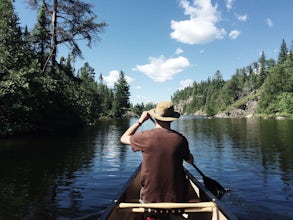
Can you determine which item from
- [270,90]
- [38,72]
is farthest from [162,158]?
[270,90]

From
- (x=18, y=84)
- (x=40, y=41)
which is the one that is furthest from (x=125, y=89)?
(x=18, y=84)

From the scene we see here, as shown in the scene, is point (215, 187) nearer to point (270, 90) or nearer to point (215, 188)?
point (215, 188)

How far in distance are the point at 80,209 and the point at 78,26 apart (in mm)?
28283

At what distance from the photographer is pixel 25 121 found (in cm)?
3269

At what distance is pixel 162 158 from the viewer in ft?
17.7

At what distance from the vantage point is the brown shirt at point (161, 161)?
536 centimetres

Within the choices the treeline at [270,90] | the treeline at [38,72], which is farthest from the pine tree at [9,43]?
the treeline at [270,90]

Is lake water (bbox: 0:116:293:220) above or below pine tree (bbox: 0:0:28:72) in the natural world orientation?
below

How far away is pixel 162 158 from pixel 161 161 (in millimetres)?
54

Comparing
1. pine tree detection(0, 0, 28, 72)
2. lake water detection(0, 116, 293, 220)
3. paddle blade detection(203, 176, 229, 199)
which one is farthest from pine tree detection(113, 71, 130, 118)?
paddle blade detection(203, 176, 229, 199)

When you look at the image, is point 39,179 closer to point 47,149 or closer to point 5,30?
point 47,149

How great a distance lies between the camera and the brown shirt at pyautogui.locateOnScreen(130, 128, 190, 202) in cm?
536

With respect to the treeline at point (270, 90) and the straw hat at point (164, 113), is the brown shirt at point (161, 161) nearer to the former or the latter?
the straw hat at point (164, 113)

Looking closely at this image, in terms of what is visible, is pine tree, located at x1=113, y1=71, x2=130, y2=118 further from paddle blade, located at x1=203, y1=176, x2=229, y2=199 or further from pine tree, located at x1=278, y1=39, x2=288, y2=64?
paddle blade, located at x1=203, y1=176, x2=229, y2=199
